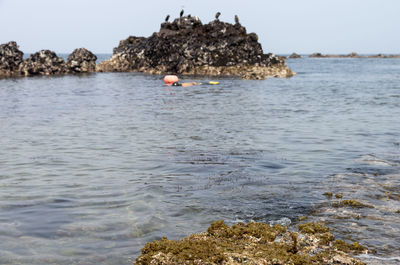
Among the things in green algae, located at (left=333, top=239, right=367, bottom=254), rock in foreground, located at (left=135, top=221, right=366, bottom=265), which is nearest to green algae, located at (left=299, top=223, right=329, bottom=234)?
rock in foreground, located at (left=135, top=221, right=366, bottom=265)

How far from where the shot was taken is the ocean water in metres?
7.21

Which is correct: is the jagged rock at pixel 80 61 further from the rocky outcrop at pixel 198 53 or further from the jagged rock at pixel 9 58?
the jagged rock at pixel 9 58

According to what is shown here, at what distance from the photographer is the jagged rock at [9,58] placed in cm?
6525

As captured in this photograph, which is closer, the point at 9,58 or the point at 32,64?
the point at 9,58

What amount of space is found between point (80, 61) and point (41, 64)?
899 cm

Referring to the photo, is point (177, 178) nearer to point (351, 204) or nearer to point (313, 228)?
Result: point (351, 204)

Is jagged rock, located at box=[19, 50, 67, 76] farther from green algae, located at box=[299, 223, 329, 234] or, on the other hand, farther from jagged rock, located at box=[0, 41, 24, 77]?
green algae, located at box=[299, 223, 329, 234]

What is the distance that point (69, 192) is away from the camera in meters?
9.80

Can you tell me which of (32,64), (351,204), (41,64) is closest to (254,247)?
(351,204)

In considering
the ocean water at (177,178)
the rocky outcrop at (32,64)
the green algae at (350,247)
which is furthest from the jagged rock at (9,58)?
the green algae at (350,247)

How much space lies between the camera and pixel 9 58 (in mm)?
65875

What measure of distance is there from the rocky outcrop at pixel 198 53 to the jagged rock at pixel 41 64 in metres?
11.0

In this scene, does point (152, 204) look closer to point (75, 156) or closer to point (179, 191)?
point (179, 191)

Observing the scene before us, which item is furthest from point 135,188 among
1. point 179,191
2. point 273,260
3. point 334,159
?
point 334,159
